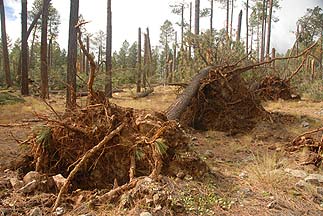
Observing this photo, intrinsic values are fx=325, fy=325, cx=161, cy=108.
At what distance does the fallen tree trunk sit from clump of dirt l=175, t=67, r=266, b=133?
9cm

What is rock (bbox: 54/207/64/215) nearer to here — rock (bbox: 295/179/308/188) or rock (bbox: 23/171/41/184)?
rock (bbox: 23/171/41/184)

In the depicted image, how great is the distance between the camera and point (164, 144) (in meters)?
3.36

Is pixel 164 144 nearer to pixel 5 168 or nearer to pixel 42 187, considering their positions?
pixel 42 187

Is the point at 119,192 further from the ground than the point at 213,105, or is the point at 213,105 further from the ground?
the point at 213,105

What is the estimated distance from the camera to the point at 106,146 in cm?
354

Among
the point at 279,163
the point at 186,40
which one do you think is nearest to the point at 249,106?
the point at 279,163

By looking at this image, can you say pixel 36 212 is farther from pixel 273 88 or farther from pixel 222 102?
pixel 273 88

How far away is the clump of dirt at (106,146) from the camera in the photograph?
343 centimetres

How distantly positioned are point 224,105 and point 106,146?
380 centimetres

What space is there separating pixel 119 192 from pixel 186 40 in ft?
31.5

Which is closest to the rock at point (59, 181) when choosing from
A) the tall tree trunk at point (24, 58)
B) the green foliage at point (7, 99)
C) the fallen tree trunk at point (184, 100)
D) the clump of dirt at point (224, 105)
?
the fallen tree trunk at point (184, 100)

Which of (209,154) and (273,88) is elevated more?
(273,88)

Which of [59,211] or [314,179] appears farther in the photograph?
[314,179]

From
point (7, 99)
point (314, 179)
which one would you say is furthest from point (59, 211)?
point (7, 99)
